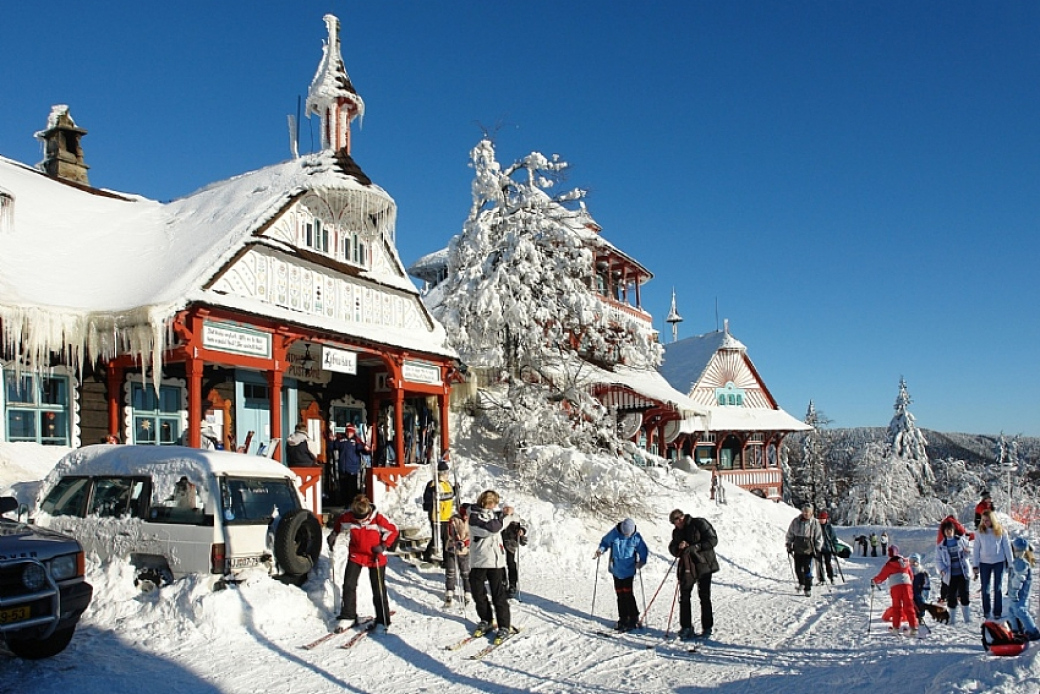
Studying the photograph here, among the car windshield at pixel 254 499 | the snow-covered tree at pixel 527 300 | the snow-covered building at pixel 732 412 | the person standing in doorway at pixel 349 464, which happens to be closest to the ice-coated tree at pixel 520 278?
the snow-covered tree at pixel 527 300

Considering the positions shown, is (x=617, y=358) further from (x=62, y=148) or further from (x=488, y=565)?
(x=62, y=148)

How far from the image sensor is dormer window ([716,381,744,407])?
3836 cm

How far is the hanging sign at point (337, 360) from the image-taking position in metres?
16.0

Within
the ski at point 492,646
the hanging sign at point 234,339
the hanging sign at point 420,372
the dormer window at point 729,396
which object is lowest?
the ski at point 492,646

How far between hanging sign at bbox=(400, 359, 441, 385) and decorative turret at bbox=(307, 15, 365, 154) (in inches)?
242

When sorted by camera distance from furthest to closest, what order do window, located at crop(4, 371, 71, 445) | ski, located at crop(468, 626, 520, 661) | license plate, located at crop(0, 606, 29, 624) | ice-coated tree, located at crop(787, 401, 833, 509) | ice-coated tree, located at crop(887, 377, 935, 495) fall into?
ice-coated tree, located at crop(787, 401, 833, 509) → ice-coated tree, located at crop(887, 377, 935, 495) → window, located at crop(4, 371, 71, 445) → ski, located at crop(468, 626, 520, 661) → license plate, located at crop(0, 606, 29, 624)

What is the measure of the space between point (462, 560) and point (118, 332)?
6.88 m

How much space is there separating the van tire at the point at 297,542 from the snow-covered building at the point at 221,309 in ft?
14.9

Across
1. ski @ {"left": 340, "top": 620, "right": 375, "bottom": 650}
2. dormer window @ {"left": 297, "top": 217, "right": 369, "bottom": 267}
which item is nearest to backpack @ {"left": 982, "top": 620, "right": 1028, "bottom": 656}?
ski @ {"left": 340, "top": 620, "right": 375, "bottom": 650}

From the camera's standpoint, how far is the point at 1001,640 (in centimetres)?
657

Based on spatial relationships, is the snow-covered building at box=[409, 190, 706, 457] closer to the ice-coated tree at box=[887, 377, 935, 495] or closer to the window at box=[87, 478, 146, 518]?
the window at box=[87, 478, 146, 518]

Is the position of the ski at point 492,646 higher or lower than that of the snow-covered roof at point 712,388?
lower

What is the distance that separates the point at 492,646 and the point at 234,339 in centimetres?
787

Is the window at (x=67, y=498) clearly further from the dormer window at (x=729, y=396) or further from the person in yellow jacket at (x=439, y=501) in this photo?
the dormer window at (x=729, y=396)
